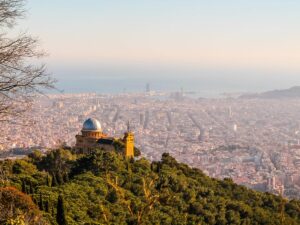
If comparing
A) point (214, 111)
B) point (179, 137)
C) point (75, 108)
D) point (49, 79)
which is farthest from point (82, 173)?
point (214, 111)

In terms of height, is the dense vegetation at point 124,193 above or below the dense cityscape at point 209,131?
above

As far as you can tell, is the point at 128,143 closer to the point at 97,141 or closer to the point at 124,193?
the point at 97,141

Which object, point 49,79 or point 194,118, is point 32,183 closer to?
point 49,79

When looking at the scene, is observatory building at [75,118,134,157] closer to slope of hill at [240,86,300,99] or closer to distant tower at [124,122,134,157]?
distant tower at [124,122,134,157]

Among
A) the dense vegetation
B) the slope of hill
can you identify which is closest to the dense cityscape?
the dense vegetation

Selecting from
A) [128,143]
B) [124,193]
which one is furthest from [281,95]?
[124,193]

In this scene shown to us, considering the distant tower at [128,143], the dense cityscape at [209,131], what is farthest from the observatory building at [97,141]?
the dense cityscape at [209,131]

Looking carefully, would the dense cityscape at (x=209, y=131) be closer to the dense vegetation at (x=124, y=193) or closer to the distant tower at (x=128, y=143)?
the distant tower at (x=128, y=143)
